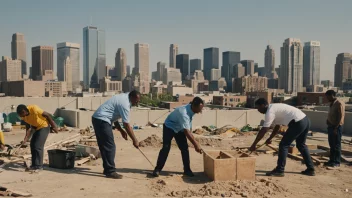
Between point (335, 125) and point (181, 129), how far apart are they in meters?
3.78

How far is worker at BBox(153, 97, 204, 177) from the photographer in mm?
6719

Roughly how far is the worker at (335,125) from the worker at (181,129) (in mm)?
3395

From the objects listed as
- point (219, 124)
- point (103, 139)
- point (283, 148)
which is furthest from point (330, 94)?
point (219, 124)

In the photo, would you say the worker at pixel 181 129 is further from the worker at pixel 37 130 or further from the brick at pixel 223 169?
the worker at pixel 37 130

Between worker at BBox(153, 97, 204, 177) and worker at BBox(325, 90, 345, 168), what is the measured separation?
3.40 metres

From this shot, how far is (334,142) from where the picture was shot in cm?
802

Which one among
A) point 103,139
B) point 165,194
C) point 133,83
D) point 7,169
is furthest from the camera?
point 133,83

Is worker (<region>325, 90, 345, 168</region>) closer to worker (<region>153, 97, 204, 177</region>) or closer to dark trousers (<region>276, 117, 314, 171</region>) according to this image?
dark trousers (<region>276, 117, 314, 171</region>)

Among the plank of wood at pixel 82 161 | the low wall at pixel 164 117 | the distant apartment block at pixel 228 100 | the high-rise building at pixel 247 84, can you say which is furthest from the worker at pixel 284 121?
the high-rise building at pixel 247 84

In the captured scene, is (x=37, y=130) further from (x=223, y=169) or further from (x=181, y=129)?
(x=223, y=169)

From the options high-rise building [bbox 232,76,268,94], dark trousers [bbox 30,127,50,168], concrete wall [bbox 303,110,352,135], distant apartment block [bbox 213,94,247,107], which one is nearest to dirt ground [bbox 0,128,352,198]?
dark trousers [bbox 30,127,50,168]

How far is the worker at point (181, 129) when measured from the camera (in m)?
6.72

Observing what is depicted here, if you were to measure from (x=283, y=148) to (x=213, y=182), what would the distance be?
1807 millimetres

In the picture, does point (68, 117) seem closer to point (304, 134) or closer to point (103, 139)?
point (103, 139)
